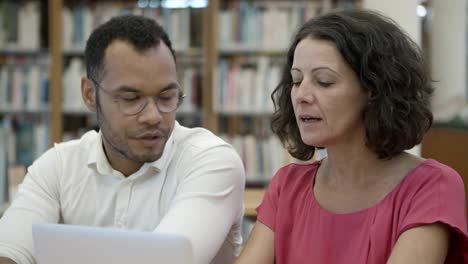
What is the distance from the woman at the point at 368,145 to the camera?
1.30 m

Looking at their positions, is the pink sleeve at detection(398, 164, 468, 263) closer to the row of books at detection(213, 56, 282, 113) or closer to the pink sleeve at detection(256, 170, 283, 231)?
the pink sleeve at detection(256, 170, 283, 231)

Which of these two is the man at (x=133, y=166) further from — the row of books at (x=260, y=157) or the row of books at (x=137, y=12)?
the row of books at (x=137, y=12)

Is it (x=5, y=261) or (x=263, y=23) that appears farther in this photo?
(x=263, y=23)

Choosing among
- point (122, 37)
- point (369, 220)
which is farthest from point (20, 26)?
point (369, 220)

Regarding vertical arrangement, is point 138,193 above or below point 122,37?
below

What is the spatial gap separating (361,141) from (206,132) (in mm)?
500

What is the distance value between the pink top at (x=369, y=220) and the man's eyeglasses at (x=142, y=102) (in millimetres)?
359

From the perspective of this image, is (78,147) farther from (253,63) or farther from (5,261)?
(253,63)

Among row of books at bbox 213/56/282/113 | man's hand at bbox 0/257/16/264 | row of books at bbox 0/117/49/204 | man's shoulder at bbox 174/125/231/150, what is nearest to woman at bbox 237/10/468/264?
man's shoulder at bbox 174/125/231/150

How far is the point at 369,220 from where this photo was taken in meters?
1.34

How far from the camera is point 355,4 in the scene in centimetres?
425

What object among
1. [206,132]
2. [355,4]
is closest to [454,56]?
[355,4]

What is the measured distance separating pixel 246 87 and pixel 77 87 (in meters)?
1.10

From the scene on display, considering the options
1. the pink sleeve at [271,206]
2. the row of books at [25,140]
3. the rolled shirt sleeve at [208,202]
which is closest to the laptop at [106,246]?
the rolled shirt sleeve at [208,202]
